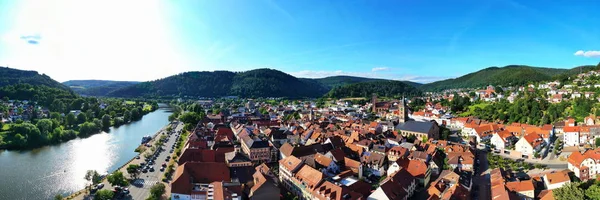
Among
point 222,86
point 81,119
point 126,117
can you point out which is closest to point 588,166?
point 81,119

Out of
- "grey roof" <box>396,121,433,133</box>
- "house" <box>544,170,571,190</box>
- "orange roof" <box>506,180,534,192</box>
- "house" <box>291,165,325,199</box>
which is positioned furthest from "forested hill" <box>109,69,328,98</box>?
"orange roof" <box>506,180,534,192</box>

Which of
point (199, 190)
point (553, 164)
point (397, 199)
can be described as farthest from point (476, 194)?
point (199, 190)

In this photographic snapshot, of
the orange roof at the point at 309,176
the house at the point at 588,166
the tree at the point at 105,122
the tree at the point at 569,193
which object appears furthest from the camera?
the tree at the point at 105,122

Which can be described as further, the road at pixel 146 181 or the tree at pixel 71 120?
the tree at pixel 71 120

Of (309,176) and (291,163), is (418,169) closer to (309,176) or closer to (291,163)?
(309,176)

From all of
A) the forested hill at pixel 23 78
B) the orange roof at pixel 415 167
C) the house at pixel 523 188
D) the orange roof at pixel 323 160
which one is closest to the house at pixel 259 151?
the orange roof at pixel 323 160

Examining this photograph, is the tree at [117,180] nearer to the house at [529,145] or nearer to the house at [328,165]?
the house at [328,165]

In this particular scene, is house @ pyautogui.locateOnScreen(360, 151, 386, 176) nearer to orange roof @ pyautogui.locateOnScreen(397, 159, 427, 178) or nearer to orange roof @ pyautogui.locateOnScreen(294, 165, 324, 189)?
orange roof @ pyautogui.locateOnScreen(397, 159, 427, 178)
